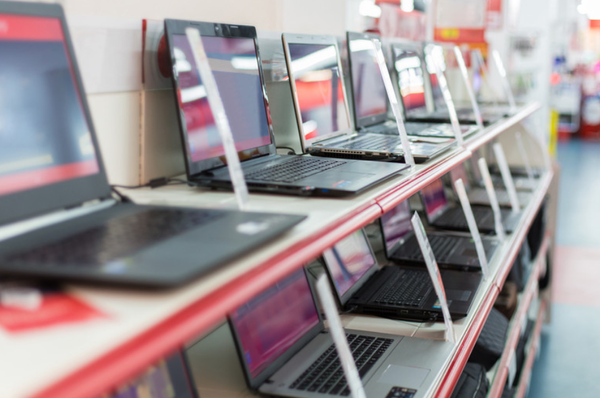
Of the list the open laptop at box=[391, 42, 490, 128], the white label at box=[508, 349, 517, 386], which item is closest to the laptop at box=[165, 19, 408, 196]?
the open laptop at box=[391, 42, 490, 128]

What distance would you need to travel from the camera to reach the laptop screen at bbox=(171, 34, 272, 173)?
1198mm

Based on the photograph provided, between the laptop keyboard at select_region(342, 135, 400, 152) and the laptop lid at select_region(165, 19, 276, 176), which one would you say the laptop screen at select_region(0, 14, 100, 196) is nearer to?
the laptop lid at select_region(165, 19, 276, 176)

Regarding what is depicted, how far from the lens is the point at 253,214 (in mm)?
869

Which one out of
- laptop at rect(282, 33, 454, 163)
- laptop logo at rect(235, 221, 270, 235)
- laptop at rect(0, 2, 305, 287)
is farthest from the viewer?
laptop at rect(282, 33, 454, 163)

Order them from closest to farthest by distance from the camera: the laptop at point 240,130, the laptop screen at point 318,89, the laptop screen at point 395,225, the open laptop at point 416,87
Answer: the laptop at point 240,130
the laptop screen at point 318,89
the laptop screen at point 395,225
the open laptop at point 416,87

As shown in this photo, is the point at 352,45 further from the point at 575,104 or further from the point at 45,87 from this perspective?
the point at 575,104

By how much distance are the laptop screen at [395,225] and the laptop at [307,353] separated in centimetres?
63

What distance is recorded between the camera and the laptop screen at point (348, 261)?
1.68 metres

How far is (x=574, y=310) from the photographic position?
149 inches

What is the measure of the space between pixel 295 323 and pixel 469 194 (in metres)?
1.90

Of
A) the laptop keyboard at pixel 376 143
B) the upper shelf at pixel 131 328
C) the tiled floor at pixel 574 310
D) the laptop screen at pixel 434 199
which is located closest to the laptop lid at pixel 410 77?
the laptop screen at pixel 434 199

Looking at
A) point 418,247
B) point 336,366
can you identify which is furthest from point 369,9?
point 336,366

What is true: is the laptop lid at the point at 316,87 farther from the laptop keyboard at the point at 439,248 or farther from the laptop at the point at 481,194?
the laptop at the point at 481,194

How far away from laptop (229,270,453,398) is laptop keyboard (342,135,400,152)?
36cm
